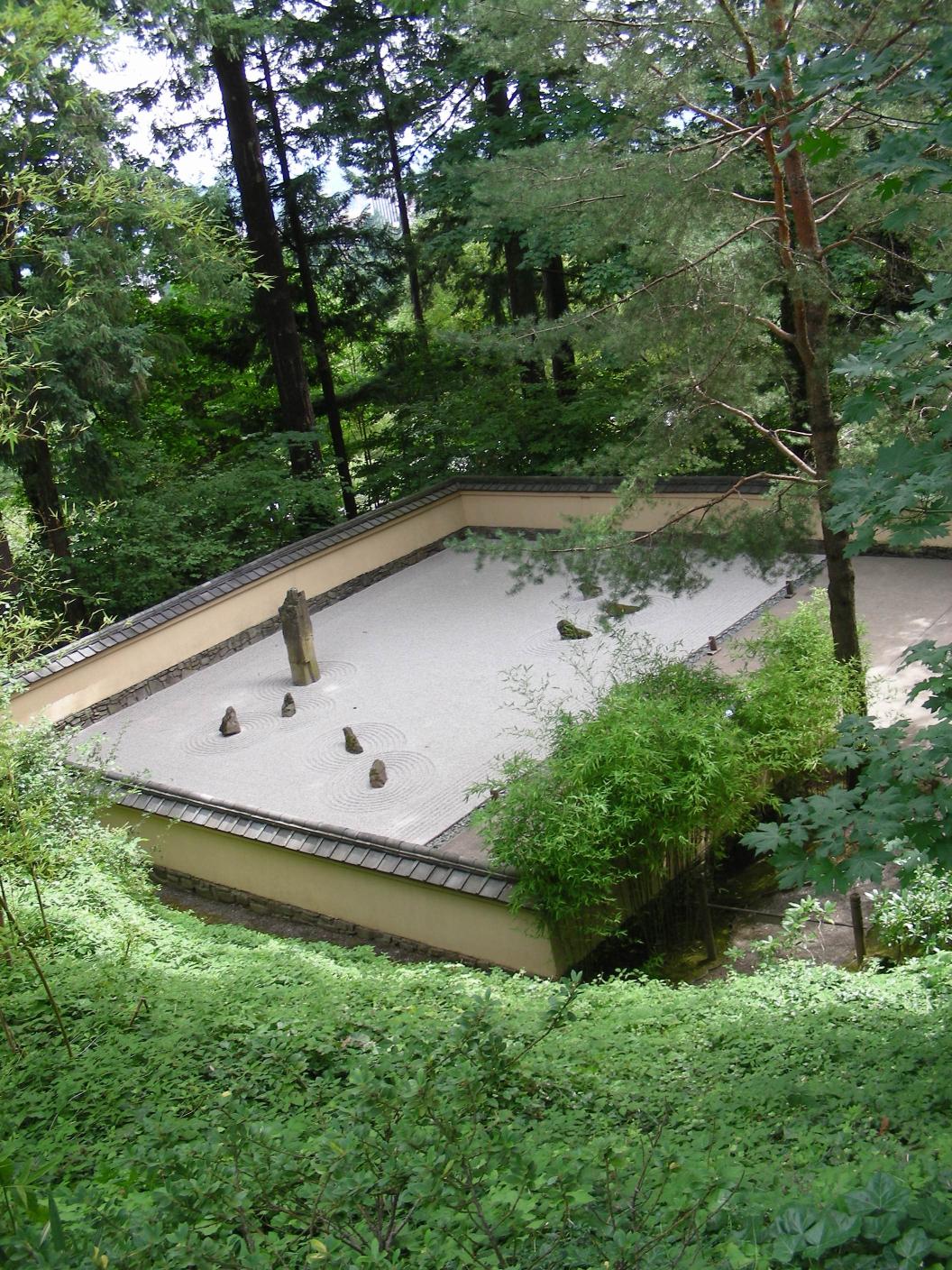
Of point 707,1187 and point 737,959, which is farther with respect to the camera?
point 737,959

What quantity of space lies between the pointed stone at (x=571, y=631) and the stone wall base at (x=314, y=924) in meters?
4.24

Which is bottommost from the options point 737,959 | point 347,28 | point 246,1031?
point 737,959

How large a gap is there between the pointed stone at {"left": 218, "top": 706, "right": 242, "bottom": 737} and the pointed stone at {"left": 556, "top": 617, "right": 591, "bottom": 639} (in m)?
3.26

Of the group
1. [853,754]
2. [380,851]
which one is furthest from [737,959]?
[853,754]

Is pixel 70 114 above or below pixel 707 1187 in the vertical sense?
above

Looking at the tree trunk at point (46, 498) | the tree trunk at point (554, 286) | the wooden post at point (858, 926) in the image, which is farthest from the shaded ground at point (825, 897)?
the tree trunk at point (46, 498)

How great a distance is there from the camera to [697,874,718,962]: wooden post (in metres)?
6.77

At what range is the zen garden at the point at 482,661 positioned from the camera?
3.15m

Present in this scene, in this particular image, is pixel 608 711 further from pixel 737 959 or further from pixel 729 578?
pixel 729 578

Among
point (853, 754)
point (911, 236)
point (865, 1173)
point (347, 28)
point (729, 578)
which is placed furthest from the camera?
point (347, 28)

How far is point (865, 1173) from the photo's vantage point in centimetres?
274

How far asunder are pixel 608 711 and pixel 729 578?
536 centimetres

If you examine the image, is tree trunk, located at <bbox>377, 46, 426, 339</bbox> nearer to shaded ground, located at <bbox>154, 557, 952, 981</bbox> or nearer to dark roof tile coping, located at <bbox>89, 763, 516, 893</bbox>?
shaded ground, located at <bbox>154, 557, 952, 981</bbox>

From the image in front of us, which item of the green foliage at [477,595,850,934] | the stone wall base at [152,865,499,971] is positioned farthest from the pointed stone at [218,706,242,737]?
the green foliage at [477,595,850,934]
